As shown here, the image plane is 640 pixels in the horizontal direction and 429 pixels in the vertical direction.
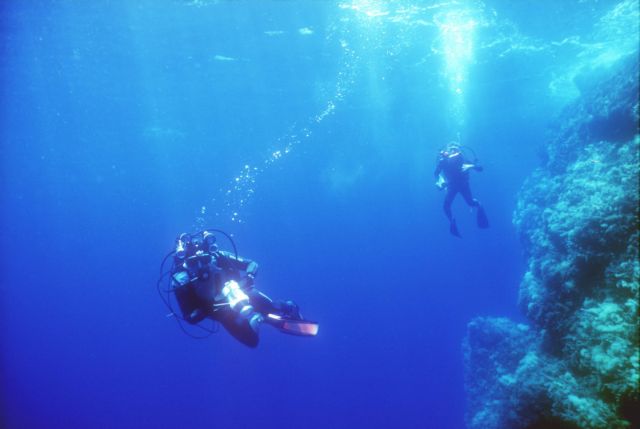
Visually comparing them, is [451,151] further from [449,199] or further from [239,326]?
[239,326]

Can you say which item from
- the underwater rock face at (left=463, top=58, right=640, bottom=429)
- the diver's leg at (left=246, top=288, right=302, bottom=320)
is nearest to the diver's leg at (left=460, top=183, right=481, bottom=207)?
the underwater rock face at (left=463, top=58, right=640, bottom=429)

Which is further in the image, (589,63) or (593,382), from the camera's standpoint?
(589,63)

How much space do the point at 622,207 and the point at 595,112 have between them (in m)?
6.94

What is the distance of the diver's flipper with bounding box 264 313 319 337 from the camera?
664cm

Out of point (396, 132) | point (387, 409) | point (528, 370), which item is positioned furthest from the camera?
point (396, 132)

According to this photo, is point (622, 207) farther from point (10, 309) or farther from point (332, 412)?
point (10, 309)

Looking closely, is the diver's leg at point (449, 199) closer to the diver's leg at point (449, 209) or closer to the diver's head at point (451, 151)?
A: the diver's leg at point (449, 209)

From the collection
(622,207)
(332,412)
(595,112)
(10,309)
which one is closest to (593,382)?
(622,207)

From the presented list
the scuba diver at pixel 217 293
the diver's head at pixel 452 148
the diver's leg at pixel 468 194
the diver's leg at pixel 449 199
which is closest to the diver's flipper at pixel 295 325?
the scuba diver at pixel 217 293

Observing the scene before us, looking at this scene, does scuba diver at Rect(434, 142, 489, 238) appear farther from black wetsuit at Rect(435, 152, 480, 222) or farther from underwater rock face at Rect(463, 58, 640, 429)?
underwater rock face at Rect(463, 58, 640, 429)

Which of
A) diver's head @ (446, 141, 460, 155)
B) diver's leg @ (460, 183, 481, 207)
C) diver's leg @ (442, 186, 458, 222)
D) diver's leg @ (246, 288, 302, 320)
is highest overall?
diver's head @ (446, 141, 460, 155)

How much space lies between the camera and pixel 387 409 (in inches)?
1646

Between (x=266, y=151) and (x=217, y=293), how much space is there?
1562 inches

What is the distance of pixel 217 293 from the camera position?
656cm
